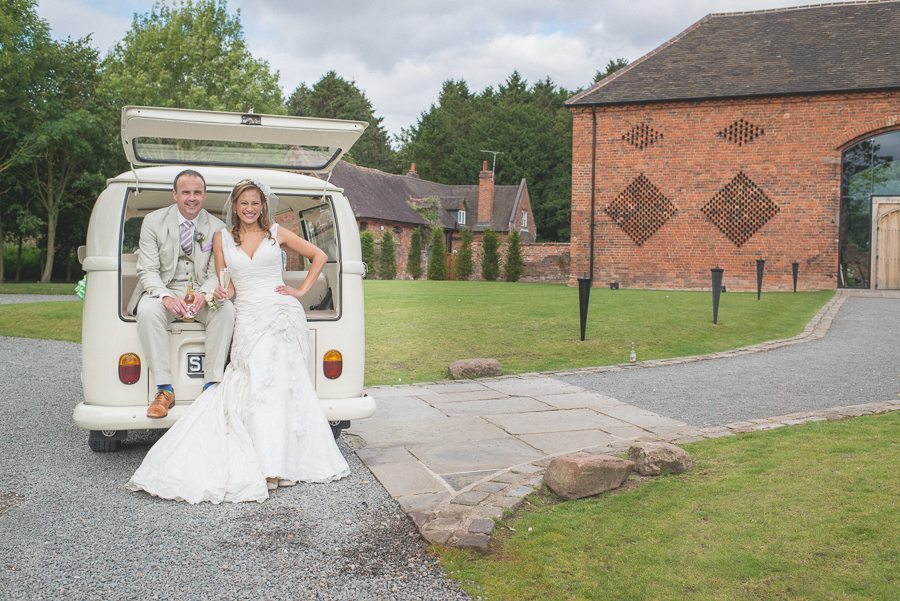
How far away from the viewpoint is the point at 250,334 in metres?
4.88

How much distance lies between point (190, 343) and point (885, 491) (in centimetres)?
410

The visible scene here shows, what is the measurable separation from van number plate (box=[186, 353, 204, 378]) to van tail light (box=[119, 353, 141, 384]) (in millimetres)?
303

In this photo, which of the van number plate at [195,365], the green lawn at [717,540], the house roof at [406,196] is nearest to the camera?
the green lawn at [717,540]

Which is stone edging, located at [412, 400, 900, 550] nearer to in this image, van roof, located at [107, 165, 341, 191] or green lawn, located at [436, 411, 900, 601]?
green lawn, located at [436, 411, 900, 601]

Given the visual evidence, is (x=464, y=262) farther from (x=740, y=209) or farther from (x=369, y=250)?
(x=740, y=209)

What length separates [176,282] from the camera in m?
5.29

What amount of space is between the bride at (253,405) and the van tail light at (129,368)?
48cm

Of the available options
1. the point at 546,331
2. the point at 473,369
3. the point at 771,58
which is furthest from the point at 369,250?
the point at 473,369

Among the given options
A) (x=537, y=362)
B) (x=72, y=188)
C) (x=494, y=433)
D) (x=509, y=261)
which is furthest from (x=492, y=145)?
(x=494, y=433)

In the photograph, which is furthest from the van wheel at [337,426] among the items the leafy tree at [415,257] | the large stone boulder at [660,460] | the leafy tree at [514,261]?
the leafy tree at [415,257]

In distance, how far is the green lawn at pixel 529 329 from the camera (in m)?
10.1

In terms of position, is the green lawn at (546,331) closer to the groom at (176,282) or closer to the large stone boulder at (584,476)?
the groom at (176,282)

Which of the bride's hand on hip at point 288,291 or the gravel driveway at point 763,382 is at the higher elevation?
the bride's hand on hip at point 288,291

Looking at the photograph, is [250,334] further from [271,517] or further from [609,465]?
[609,465]
